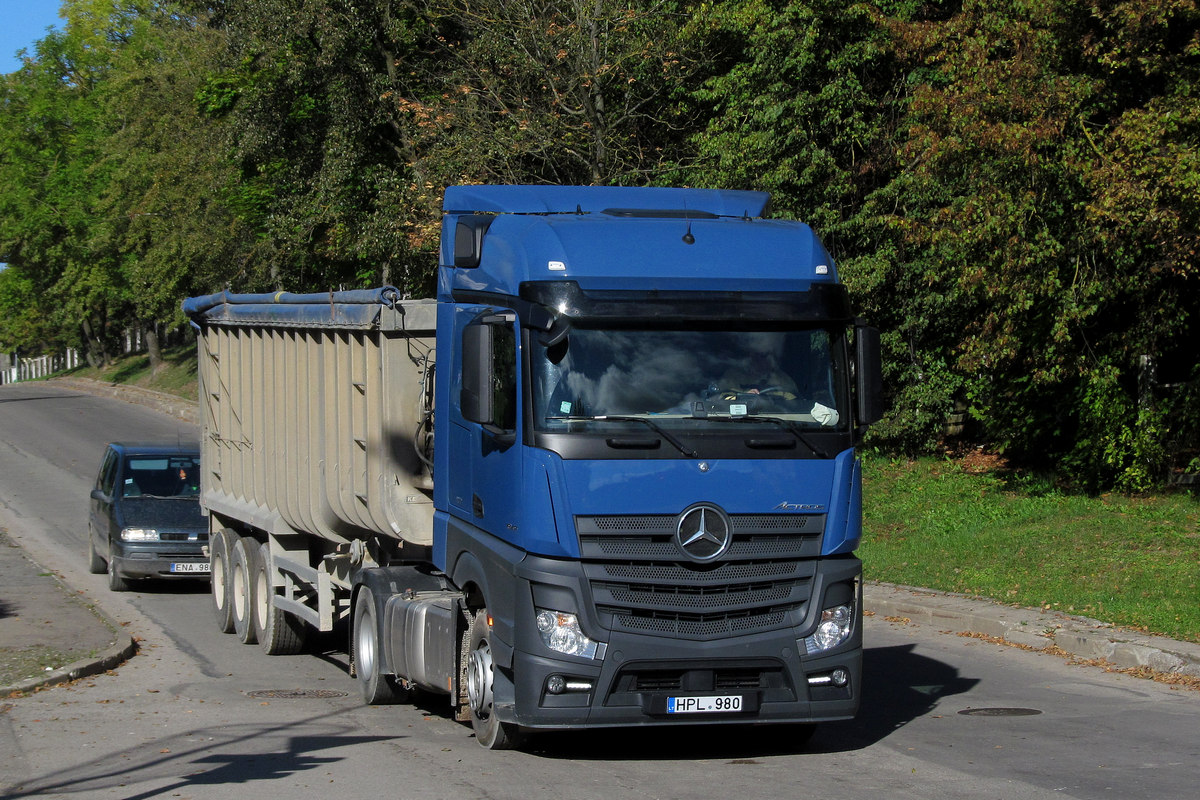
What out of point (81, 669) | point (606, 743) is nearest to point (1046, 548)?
point (606, 743)

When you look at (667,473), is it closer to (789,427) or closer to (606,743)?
(789,427)

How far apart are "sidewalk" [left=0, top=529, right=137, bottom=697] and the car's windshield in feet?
5.78

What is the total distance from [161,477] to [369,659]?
10.1 m

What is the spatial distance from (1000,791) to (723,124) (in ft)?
64.8

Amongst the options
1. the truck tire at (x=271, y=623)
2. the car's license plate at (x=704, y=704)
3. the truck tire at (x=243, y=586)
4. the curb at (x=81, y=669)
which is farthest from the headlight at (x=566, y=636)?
the truck tire at (x=243, y=586)

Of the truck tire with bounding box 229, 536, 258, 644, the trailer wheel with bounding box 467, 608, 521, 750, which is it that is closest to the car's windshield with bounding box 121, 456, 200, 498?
the truck tire with bounding box 229, 536, 258, 644

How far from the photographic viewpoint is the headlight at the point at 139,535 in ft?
60.5

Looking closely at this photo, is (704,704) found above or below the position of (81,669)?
above

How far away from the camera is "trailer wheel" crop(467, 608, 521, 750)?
8.92 meters

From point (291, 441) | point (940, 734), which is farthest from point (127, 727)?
point (940, 734)

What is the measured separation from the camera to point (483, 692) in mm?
9023

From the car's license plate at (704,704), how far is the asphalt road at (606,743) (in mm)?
441

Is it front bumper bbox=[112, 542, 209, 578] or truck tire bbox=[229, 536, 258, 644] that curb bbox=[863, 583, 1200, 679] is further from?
front bumper bbox=[112, 542, 209, 578]

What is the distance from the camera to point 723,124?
2598 cm
